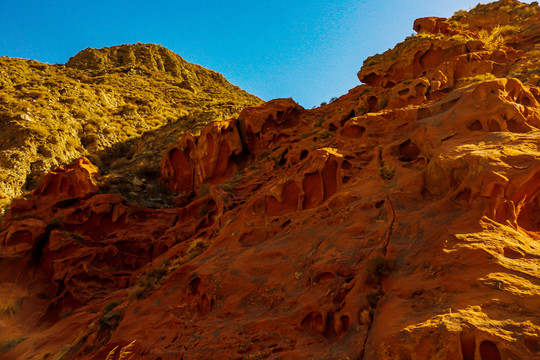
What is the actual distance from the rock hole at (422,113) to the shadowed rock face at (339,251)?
85 mm

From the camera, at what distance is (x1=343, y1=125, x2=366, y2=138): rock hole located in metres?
14.9

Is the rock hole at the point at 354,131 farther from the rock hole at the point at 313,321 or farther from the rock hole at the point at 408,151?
the rock hole at the point at 313,321

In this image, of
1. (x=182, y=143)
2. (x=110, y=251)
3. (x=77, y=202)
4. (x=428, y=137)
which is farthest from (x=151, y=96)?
(x=428, y=137)

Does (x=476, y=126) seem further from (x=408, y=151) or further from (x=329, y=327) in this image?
(x=329, y=327)

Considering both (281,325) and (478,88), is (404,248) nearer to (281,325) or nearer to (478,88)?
(281,325)

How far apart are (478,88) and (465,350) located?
8.83 metres

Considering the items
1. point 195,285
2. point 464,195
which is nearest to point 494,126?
point 464,195

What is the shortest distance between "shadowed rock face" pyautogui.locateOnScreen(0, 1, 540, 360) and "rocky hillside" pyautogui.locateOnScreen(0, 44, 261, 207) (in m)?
7.99

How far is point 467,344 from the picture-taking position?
4324mm

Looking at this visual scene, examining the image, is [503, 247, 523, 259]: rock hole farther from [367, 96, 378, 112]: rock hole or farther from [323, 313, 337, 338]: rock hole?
[367, 96, 378, 112]: rock hole

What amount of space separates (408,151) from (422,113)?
2.53m

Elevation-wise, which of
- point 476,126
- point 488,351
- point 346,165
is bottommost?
point 488,351

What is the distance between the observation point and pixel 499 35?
24.2m

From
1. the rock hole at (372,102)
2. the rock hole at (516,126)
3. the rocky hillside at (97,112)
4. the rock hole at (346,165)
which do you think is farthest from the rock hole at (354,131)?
the rocky hillside at (97,112)
